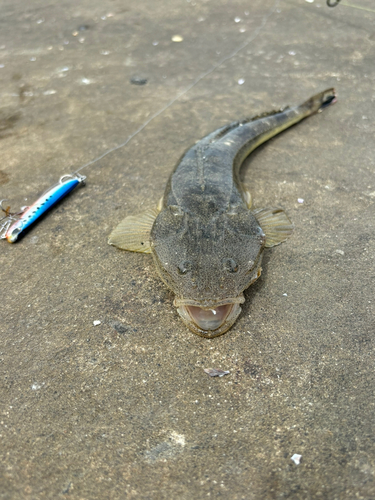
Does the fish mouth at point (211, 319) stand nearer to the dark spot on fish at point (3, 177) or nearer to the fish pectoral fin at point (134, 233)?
the fish pectoral fin at point (134, 233)

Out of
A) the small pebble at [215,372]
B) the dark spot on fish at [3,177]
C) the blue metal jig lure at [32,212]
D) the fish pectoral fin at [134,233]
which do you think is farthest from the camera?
the dark spot on fish at [3,177]

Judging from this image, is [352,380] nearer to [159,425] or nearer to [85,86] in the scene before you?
[159,425]

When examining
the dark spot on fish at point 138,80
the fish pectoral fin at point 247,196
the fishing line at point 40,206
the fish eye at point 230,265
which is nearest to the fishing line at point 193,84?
the fishing line at point 40,206

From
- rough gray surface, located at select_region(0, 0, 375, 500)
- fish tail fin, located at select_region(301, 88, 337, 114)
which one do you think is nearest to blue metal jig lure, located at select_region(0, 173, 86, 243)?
rough gray surface, located at select_region(0, 0, 375, 500)

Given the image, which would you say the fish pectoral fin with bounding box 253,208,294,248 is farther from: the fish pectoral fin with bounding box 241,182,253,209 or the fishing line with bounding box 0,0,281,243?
the fishing line with bounding box 0,0,281,243

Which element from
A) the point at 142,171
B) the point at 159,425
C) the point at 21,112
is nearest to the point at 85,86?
the point at 21,112

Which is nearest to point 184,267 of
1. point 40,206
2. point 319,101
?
point 40,206
